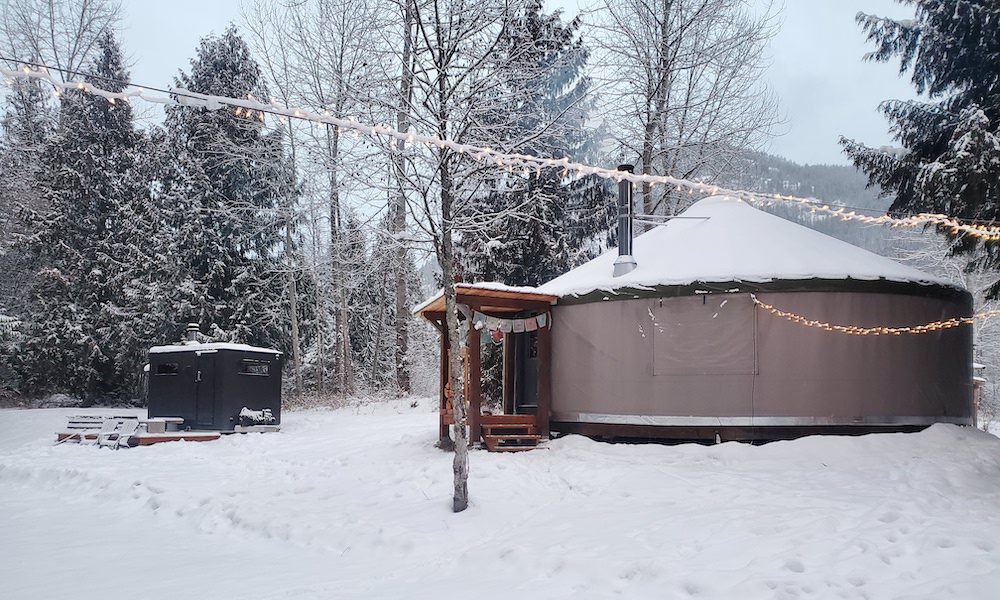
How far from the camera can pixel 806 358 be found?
7418 millimetres

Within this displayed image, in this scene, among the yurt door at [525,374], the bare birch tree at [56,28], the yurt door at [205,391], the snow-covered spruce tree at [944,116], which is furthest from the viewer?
the bare birch tree at [56,28]

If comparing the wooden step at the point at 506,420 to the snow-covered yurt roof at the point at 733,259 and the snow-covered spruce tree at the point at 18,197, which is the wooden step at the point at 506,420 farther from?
the snow-covered spruce tree at the point at 18,197

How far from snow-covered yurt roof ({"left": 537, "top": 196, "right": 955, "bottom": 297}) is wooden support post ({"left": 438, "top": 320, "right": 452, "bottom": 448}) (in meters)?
1.44

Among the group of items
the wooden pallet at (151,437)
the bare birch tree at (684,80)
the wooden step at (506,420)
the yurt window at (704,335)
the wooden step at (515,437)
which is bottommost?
the wooden pallet at (151,437)

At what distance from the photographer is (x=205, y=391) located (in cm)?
1134

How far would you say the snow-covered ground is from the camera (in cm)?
390

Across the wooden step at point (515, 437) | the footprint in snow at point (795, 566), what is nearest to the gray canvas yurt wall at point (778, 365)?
the wooden step at point (515, 437)

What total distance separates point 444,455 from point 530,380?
2.51m

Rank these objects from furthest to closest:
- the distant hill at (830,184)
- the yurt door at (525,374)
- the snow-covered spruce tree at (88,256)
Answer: the distant hill at (830,184) < the snow-covered spruce tree at (88,256) < the yurt door at (525,374)

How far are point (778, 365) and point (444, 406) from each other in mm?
3926

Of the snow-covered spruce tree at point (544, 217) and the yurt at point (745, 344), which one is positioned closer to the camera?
the yurt at point (745, 344)

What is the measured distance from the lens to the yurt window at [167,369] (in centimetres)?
1186

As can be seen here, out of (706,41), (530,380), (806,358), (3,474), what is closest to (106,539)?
(3,474)

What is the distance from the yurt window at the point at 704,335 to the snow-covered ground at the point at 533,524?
2.99ft
